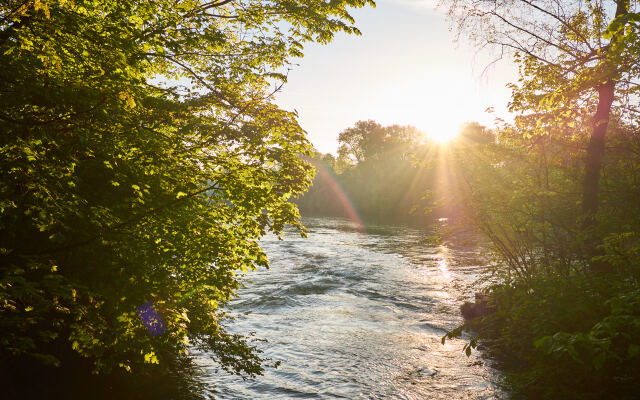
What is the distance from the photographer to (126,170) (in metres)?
6.25

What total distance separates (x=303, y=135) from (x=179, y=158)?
7.46 feet

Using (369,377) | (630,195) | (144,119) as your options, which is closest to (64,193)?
(144,119)

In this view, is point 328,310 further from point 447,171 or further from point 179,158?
point 179,158

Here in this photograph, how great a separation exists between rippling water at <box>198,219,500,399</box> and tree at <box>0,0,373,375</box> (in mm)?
3300

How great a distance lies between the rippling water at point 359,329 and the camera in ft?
31.0

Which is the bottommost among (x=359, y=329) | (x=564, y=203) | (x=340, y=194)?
(x=359, y=329)

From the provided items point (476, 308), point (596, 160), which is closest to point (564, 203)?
point (596, 160)

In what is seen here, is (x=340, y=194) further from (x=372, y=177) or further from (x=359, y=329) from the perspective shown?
(x=359, y=329)

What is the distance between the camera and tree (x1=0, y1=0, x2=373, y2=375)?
450cm

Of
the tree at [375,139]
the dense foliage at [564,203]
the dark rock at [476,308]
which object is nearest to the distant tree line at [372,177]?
the tree at [375,139]

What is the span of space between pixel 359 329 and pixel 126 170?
33.7ft

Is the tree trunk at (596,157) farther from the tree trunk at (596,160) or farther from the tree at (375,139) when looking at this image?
the tree at (375,139)

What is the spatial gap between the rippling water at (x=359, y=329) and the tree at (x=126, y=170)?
130 inches

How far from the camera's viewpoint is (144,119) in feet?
20.3
